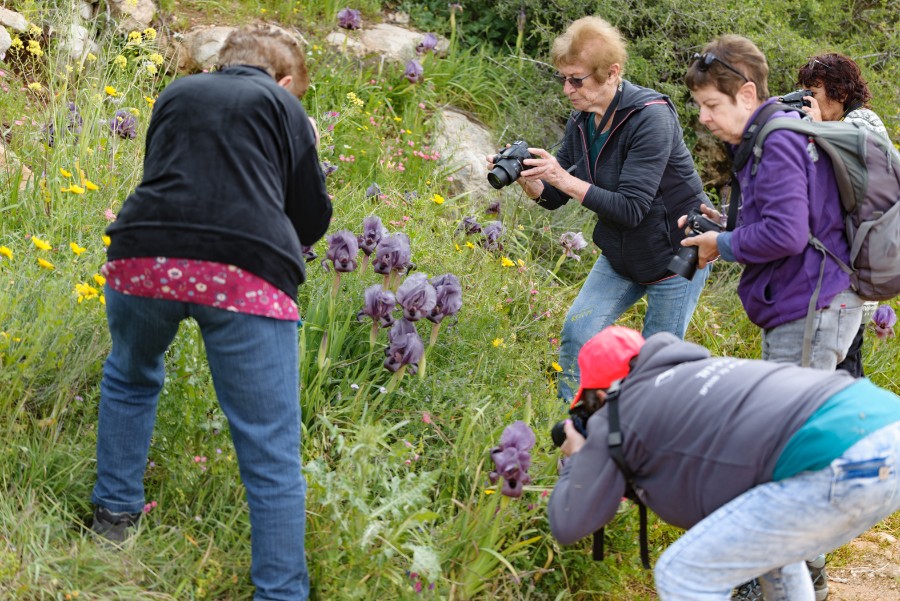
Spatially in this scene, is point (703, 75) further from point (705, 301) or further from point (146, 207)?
point (705, 301)

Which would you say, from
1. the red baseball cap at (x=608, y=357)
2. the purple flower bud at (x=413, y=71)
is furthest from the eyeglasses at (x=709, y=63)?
the purple flower bud at (x=413, y=71)

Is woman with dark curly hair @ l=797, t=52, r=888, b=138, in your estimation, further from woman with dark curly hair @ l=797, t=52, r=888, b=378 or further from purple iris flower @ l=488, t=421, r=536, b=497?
purple iris flower @ l=488, t=421, r=536, b=497

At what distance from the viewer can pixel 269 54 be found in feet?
8.48

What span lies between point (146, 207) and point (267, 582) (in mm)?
1048

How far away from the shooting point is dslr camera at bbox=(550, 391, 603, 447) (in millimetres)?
2490

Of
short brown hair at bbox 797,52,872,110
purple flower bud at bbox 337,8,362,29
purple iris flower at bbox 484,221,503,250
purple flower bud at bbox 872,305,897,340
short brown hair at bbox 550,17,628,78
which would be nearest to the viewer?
short brown hair at bbox 550,17,628,78

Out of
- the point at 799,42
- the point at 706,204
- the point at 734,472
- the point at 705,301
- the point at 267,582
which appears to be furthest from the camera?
the point at 799,42

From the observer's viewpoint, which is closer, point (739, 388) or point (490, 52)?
point (739, 388)

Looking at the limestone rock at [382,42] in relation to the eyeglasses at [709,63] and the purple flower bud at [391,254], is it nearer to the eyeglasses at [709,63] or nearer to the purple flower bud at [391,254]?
the purple flower bud at [391,254]

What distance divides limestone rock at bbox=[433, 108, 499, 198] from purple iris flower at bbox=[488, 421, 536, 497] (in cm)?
301

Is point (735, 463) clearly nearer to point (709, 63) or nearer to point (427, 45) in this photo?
point (709, 63)

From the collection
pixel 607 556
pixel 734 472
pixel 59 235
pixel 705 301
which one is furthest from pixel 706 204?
pixel 59 235

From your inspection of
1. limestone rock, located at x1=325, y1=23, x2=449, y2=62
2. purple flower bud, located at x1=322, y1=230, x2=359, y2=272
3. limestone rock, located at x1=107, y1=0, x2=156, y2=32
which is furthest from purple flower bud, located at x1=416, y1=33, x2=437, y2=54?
purple flower bud, located at x1=322, y1=230, x2=359, y2=272

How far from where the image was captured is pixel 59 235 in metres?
3.82
